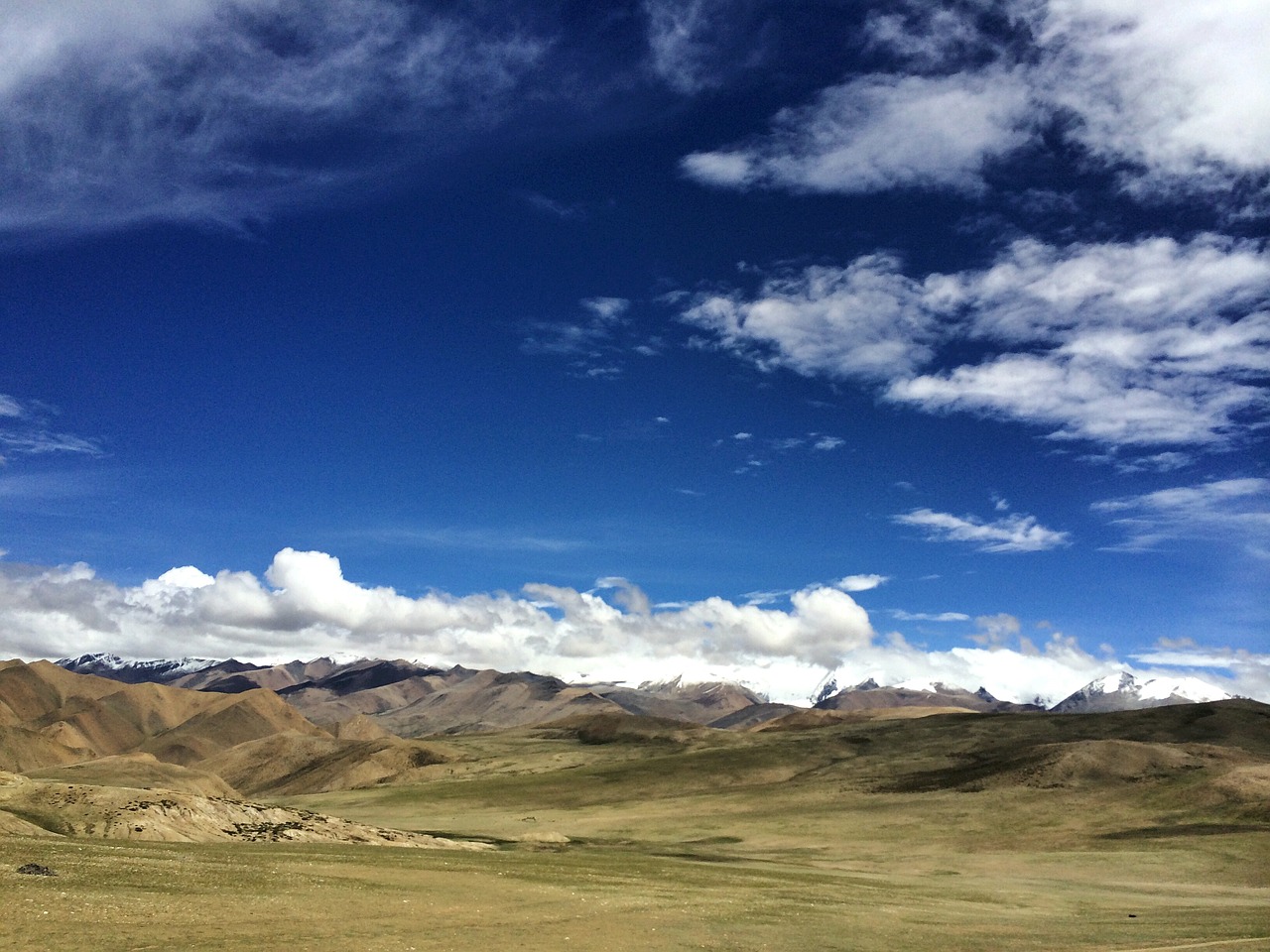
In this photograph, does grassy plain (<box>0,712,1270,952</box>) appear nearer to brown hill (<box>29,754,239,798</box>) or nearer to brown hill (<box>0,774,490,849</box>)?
brown hill (<box>0,774,490,849</box>)

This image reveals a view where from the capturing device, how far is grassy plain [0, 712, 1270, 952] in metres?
29.9

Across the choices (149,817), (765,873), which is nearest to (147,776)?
(149,817)

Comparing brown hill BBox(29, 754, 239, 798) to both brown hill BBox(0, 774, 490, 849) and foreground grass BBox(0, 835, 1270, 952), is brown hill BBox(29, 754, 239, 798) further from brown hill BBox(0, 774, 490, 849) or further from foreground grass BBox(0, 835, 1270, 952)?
foreground grass BBox(0, 835, 1270, 952)

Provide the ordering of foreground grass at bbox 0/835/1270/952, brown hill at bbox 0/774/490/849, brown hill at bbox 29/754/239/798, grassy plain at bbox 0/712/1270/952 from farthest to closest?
brown hill at bbox 29/754/239/798 < brown hill at bbox 0/774/490/849 < grassy plain at bbox 0/712/1270/952 < foreground grass at bbox 0/835/1270/952

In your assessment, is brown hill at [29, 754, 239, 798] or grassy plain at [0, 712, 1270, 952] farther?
brown hill at [29, 754, 239, 798]

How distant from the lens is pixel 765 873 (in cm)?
6159

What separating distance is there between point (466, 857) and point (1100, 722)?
177357 mm

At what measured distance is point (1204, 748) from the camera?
434ft

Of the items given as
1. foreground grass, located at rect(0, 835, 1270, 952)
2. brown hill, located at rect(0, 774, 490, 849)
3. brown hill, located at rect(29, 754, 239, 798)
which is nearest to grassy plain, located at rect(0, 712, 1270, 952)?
foreground grass, located at rect(0, 835, 1270, 952)

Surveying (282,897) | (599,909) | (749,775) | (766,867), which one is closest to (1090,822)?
(766,867)

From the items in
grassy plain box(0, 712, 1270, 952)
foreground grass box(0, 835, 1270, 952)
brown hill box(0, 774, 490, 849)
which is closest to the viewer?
foreground grass box(0, 835, 1270, 952)

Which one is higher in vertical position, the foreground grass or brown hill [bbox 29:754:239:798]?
the foreground grass

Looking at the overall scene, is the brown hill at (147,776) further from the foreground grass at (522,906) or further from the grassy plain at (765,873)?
the foreground grass at (522,906)

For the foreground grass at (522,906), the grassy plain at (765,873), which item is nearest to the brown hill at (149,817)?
the grassy plain at (765,873)
